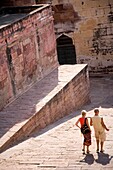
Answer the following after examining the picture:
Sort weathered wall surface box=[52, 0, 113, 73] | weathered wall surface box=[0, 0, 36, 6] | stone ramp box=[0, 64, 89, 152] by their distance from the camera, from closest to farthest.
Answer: stone ramp box=[0, 64, 89, 152], weathered wall surface box=[52, 0, 113, 73], weathered wall surface box=[0, 0, 36, 6]

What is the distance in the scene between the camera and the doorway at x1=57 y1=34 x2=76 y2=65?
18.8 m

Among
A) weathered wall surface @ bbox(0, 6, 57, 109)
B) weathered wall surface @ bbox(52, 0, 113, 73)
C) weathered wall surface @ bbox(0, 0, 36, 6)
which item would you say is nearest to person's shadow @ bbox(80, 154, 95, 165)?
weathered wall surface @ bbox(0, 6, 57, 109)

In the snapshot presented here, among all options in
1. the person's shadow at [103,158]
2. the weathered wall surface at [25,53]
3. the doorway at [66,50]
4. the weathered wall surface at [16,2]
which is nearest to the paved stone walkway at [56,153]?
the person's shadow at [103,158]

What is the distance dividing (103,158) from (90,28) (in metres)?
10.8

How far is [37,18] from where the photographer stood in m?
13.4

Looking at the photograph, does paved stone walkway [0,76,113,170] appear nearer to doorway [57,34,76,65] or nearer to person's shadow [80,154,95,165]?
person's shadow [80,154,95,165]

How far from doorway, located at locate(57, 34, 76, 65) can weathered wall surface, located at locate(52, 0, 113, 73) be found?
0.24 metres

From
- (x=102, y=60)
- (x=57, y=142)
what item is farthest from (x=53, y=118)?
(x=102, y=60)

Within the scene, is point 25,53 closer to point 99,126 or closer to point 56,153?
point 56,153

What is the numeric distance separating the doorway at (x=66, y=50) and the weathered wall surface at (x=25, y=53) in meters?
3.80

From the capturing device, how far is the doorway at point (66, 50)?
61.6 feet

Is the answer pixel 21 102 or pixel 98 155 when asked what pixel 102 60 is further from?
pixel 98 155

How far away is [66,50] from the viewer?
18.8m

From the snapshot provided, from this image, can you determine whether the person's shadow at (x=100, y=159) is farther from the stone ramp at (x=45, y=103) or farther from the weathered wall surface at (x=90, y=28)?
the weathered wall surface at (x=90, y=28)
